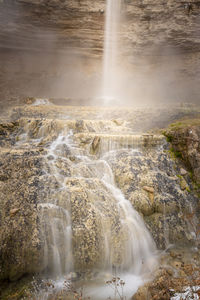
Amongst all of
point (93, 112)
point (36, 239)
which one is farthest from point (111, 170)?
point (93, 112)

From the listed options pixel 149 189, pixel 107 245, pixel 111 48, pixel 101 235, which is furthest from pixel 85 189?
pixel 111 48

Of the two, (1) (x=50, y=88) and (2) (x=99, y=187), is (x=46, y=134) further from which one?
(1) (x=50, y=88)

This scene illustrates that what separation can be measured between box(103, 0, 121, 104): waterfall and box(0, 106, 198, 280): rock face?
6915 millimetres

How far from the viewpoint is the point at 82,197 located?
12.2ft

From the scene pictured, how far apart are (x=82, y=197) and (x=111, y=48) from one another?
11.0 meters

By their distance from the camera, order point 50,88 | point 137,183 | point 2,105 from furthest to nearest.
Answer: point 50,88 < point 2,105 < point 137,183

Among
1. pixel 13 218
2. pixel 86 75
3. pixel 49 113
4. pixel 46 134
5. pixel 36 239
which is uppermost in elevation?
pixel 86 75

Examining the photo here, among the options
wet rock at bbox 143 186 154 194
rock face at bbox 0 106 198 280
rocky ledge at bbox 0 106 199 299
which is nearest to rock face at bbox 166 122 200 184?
rocky ledge at bbox 0 106 199 299

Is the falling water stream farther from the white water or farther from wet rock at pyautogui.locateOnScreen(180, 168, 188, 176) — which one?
wet rock at pyautogui.locateOnScreen(180, 168, 188, 176)

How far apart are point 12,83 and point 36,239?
39.3 feet

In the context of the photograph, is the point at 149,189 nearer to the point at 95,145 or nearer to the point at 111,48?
the point at 95,145

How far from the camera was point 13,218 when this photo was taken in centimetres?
323

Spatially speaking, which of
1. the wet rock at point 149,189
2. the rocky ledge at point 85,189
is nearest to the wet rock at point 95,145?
the rocky ledge at point 85,189

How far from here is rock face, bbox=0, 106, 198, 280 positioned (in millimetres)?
3154
